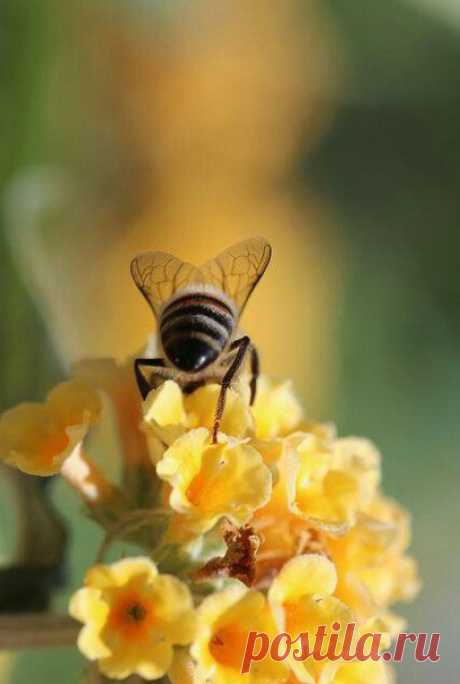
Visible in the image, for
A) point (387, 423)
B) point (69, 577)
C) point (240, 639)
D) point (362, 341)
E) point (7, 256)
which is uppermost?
point (362, 341)

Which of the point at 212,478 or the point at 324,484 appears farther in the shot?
the point at 324,484

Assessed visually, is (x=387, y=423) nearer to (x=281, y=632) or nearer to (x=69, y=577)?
(x=69, y=577)

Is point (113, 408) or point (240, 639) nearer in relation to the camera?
point (240, 639)

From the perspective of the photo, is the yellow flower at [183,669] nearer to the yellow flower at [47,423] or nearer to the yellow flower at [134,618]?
the yellow flower at [134,618]

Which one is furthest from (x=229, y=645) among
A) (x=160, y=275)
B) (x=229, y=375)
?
(x=160, y=275)

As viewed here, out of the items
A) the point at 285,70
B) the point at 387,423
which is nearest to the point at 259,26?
the point at 285,70

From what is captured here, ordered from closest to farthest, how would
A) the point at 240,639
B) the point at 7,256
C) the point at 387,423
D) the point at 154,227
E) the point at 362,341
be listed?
1. the point at 240,639
2. the point at 7,256
3. the point at 387,423
4. the point at 362,341
5. the point at 154,227

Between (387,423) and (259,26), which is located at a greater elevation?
(259,26)

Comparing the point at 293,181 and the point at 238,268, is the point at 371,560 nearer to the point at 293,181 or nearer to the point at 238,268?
the point at 238,268
